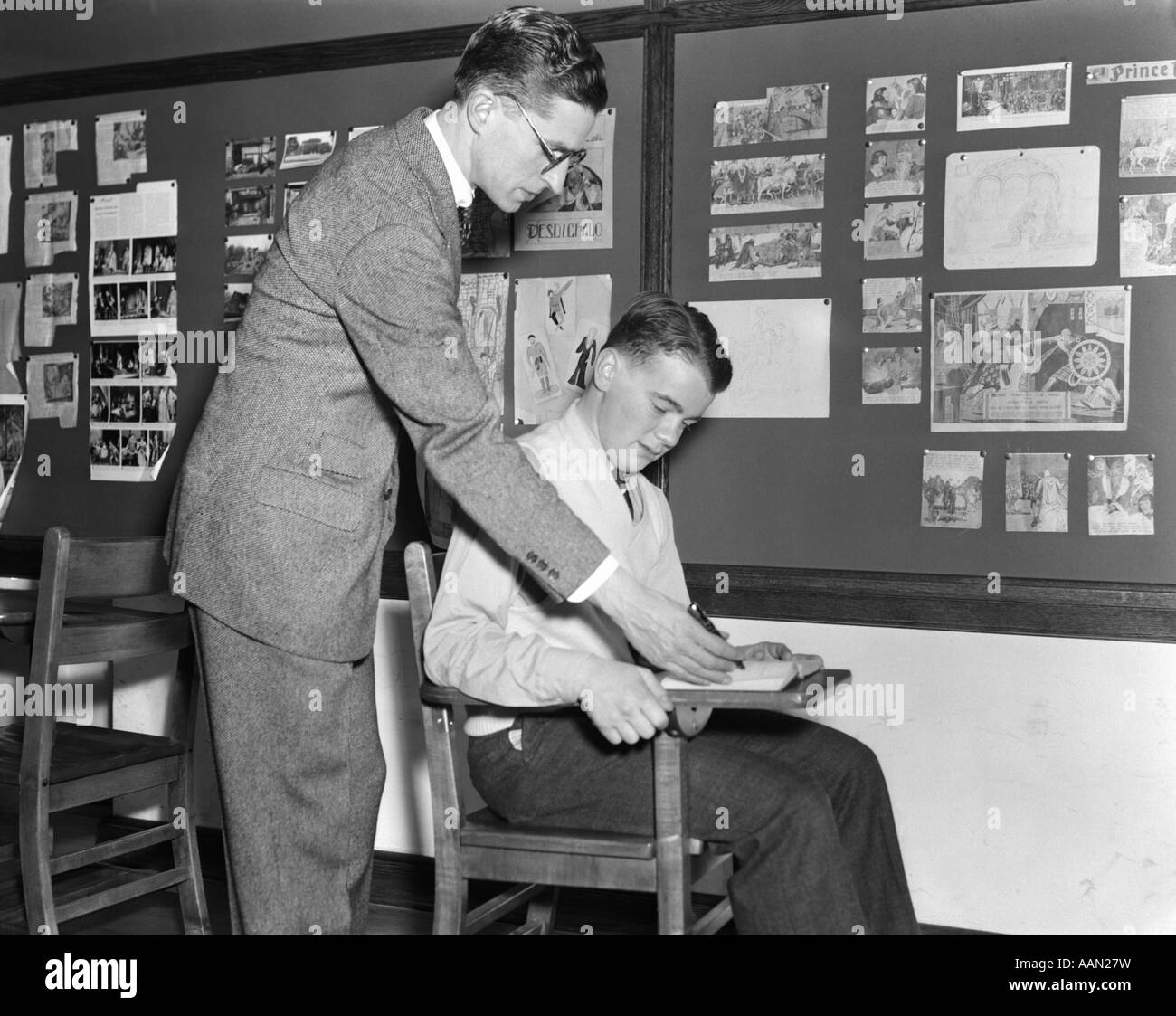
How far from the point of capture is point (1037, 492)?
2418mm

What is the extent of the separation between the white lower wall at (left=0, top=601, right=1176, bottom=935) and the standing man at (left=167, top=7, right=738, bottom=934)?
986 millimetres

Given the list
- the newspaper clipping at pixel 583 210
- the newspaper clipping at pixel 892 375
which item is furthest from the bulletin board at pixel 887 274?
the newspaper clipping at pixel 583 210

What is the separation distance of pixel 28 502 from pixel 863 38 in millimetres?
2403

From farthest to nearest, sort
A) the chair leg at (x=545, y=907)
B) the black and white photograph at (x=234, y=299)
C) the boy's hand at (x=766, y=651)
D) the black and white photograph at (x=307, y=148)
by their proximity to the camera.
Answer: the black and white photograph at (x=234, y=299), the black and white photograph at (x=307, y=148), the chair leg at (x=545, y=907), the boy's hand at (x=766, y=651)

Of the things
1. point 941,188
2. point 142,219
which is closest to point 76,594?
point 142,219

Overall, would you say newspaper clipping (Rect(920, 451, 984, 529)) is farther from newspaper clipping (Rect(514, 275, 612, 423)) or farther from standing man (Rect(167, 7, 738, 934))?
standing man (Rect(167, 7, 738, 934))

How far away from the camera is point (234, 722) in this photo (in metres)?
1.67

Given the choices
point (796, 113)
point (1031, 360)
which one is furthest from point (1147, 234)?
point (796, 113)

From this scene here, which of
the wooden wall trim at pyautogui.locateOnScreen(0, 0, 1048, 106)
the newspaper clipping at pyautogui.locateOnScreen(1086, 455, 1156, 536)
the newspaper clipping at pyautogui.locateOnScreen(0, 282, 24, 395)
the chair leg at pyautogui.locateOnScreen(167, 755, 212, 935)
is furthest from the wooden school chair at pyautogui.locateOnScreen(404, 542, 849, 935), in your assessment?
the newspaper clipping at pyautogui.locateOnScreen(0, 282, 24, 395)

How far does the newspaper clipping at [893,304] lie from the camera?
2482 millimetres

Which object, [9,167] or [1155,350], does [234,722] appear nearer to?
[1155,350]

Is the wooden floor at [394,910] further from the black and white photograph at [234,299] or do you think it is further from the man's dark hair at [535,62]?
the man's dark hair at [535,62]

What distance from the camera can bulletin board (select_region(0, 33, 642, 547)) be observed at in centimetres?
271

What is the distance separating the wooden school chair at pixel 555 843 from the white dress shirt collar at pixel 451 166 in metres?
0.51
